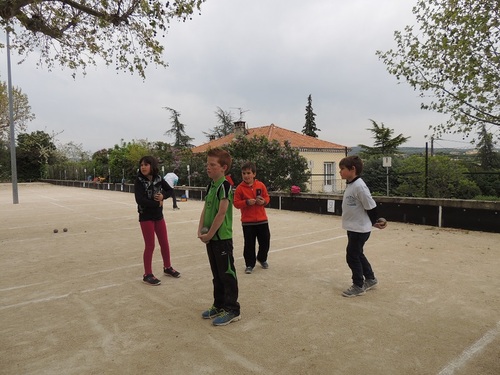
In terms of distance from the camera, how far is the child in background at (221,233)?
3338 mm

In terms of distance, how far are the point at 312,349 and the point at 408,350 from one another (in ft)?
2.47

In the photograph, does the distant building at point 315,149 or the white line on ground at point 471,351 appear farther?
the distant building at point 315,149

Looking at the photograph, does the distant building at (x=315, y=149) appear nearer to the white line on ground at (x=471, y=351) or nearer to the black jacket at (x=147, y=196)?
the black jacket at (x=147, y=196)

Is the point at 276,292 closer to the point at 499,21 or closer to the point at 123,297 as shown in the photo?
the point at 123,297

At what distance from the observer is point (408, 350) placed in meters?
2.83

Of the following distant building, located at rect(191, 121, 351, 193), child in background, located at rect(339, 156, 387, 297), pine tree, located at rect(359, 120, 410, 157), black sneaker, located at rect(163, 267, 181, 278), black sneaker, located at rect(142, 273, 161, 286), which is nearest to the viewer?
child in background, located at rect(339, 156, 387, 297)

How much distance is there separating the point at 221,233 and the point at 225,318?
80cm

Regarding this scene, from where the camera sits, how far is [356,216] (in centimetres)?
409

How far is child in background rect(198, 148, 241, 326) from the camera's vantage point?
3.34m

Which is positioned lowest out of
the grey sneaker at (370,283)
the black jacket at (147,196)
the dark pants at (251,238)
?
the grey sneaker at (370,283)

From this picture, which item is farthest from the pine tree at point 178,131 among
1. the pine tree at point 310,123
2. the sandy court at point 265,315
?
the sandy court at point 265,315

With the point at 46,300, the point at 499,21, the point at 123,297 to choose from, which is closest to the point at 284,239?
the point at 123,297

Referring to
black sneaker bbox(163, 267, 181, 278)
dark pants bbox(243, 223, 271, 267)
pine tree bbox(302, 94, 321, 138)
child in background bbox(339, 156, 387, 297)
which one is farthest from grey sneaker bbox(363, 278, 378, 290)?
pine tree bbox(302, 94, 321, 138)

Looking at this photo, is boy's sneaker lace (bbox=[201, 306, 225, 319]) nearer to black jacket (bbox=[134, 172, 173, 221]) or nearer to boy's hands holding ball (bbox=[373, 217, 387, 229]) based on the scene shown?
black jacket (bbox=[134, 172, 173, 221])
